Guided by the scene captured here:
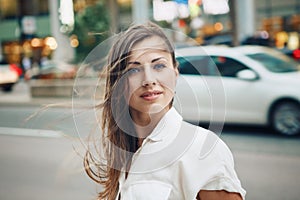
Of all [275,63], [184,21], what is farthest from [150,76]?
[184,21]

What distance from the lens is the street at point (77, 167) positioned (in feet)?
17.2

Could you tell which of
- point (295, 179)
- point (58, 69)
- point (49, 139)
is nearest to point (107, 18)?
point (58, 69)

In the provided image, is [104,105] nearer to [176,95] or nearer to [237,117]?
[176,95]

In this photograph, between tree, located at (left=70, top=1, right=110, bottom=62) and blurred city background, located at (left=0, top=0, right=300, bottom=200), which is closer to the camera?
blurred city background, located at (left=0, top=0, right=300, bottom=200)

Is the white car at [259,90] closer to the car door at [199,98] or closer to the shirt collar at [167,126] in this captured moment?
the car door at [199,98]

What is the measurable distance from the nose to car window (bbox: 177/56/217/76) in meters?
0.19

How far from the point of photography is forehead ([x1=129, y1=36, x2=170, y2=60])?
3.94ft

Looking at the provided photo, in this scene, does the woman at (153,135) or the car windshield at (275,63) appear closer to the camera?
the woman at (153,135)

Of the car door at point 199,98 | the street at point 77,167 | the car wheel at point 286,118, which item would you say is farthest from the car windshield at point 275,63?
the car door at point 199,98

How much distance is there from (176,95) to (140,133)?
0.46 feet

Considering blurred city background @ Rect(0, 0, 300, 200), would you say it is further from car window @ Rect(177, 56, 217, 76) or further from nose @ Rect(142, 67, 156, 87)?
nose @ Rect(142, 67, 156, 87)

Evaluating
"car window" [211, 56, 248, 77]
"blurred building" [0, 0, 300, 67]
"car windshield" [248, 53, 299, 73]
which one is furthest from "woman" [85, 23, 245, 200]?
"blurred building" [0, 0, 300, 67]

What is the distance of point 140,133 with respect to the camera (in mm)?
1302

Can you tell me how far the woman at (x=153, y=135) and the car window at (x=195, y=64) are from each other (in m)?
0.10
